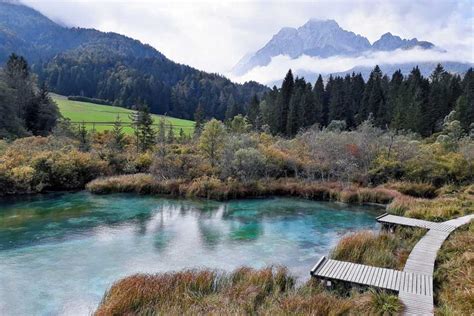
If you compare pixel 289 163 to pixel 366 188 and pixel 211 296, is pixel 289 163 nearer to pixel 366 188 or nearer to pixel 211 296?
pixel 366 188

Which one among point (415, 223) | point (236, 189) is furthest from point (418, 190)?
point (236, 189)

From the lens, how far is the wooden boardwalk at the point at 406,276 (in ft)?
33.6

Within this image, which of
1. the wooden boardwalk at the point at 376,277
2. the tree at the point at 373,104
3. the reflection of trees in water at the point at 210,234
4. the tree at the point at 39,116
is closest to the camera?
the wooden boardwalk at the point at 376,277

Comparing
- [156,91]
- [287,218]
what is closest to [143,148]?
[287,218]

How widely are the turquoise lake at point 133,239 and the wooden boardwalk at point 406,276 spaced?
1926mm

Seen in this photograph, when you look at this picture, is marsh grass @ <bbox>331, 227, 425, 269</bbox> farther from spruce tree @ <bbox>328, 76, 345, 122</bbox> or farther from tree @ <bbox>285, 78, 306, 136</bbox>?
spruce tree @ <bbox>328, 76, 345, 122</bbox>

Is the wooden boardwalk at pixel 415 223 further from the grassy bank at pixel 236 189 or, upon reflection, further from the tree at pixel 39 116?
the tree at pixel 39 116

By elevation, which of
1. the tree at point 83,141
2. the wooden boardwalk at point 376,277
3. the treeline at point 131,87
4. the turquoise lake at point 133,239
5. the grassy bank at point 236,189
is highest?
the treeline at point 131,87

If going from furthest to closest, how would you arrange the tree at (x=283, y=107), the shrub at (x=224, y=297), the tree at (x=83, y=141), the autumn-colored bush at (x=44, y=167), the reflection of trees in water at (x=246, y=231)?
the tree at (x=283, y=107) < the tree at (x=83, y=141) < the autumn-colored bush at (x=44, y=167) < the reflection of trees in water at (x=246, y=231) < the shrub at (x=224, y=297)

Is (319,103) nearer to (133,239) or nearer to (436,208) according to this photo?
(436,208)

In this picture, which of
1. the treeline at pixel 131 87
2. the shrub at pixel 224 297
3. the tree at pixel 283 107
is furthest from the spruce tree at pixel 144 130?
the treeline at pixel 131 87

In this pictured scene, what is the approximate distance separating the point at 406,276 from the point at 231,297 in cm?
573

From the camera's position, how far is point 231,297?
10422mm

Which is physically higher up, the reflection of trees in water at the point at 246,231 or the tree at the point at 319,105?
the tree at the point at 319,105
